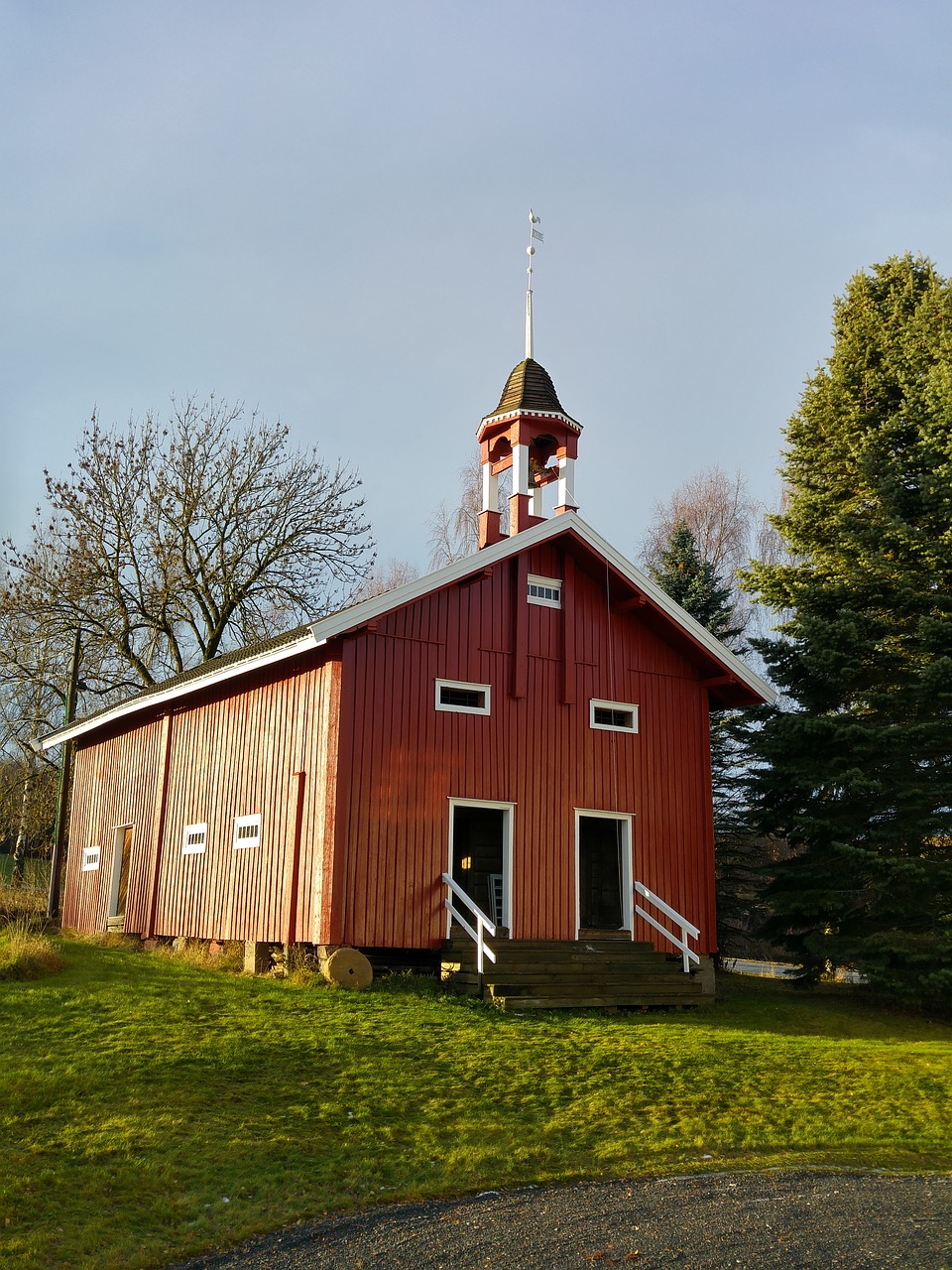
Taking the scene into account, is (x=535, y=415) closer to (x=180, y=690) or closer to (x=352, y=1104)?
(x=180, y=690)

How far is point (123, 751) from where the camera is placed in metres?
23.4

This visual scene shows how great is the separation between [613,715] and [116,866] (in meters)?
10.7

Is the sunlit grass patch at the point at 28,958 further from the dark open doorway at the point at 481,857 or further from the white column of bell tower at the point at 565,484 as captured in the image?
the white column of bell tower at the point at 565,484

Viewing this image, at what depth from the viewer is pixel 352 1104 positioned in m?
9.85

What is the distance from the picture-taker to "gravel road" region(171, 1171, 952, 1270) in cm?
696

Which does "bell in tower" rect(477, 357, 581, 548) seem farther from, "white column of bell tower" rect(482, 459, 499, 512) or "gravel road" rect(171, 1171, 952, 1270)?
"gravel road" rect(171, 1171, 952, 1270)

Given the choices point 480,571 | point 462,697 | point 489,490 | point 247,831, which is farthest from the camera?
point 489,490

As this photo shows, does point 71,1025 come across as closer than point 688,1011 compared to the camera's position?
Yes

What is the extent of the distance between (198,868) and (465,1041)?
8.20m

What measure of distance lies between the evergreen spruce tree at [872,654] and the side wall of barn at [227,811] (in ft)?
25.0

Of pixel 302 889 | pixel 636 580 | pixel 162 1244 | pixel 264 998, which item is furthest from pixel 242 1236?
pixel 636 580

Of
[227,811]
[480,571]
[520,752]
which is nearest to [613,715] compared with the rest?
[520,752]

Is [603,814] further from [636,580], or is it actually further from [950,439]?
[950,439]

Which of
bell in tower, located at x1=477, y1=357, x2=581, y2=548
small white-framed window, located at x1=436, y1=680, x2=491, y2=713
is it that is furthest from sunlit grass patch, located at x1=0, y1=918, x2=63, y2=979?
bell in tower, located at x1=477, y1=357, x2=581, y2=548
